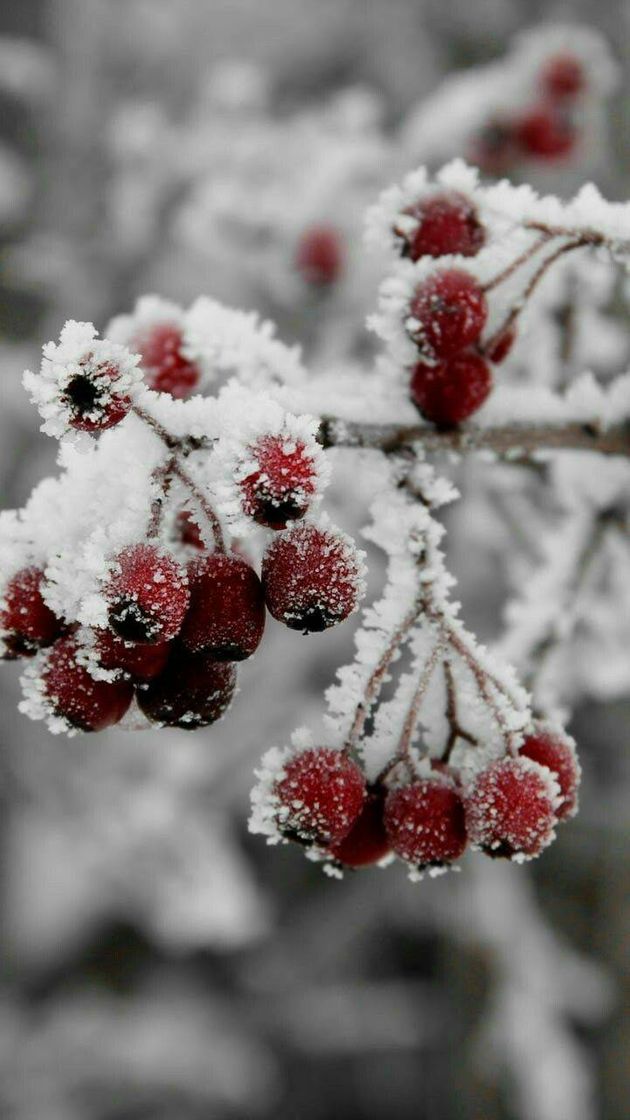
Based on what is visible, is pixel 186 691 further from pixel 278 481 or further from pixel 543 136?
pixel 543 136

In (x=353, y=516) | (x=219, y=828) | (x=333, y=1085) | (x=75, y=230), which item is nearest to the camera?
(x=353, y=516)

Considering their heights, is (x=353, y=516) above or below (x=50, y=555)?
above

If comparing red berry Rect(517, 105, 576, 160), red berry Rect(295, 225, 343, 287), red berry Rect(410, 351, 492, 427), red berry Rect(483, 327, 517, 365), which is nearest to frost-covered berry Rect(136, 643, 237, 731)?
red berry Rect(410, 351, 492, 427)

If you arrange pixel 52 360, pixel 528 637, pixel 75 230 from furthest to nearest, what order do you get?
1. pixel 75 230
2. pixel 528 637
3. pixel 52 360

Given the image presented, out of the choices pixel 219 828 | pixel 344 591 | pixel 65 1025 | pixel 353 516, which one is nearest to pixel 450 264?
pixel 344 591

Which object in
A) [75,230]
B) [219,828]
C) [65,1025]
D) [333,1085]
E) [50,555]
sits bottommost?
[50,555]

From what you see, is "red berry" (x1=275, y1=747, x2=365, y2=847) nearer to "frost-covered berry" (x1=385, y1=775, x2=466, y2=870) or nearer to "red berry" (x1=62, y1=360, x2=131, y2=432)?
"frost-covered berry" (x1=385, y1=775, x2=466, y2=870)

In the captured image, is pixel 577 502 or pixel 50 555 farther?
pixel 577 502

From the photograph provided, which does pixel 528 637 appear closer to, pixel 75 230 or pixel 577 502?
pixel 577 502
